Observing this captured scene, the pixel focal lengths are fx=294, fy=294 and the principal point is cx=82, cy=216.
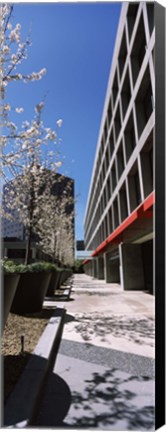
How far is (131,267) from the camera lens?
57.6ft

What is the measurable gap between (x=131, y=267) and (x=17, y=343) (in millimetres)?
13898

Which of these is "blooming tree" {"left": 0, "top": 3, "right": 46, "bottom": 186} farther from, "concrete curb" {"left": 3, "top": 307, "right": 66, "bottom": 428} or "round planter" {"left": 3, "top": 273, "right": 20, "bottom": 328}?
"concrete curb" {"left": 3, "top": 307, "right": 66, "bottom": 428}

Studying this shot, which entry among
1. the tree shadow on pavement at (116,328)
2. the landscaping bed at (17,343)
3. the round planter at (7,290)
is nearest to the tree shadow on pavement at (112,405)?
the landscaping bed at (17,343)

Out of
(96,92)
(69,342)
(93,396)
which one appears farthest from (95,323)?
(96,92)

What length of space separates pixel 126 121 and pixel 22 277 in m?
13.7

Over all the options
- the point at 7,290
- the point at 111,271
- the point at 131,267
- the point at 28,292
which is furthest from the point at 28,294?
the point at 111,271

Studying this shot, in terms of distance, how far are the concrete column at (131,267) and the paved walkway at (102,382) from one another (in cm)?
1120

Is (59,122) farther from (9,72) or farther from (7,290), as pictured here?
(7,290)

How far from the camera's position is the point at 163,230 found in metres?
2.03

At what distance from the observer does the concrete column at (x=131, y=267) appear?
1733cm

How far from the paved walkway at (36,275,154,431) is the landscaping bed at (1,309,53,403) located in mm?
396

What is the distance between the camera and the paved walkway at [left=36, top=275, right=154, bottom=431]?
2605mm

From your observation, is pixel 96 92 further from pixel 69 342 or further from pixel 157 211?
pixel 69 342

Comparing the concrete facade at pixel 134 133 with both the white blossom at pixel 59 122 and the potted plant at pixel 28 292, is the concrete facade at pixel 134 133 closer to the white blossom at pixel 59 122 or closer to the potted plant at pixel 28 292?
the potted plant at pixel 28 292
